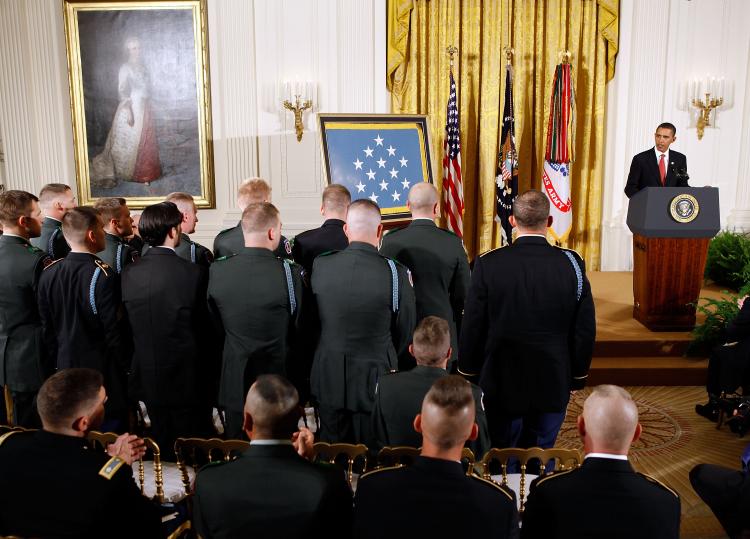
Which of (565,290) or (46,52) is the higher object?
(46,52)

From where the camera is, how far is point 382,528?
1.83 meters

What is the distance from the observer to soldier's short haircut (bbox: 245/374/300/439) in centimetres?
195

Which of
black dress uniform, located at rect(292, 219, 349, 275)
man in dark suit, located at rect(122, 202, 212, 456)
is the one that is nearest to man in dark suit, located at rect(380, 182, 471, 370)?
black dress uniform, located at rect(292, 219, 349, 275)

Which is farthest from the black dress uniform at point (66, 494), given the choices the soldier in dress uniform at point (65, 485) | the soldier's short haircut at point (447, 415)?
the soldier's short haircut at point (447, 415)

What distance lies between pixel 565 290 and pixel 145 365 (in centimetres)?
212

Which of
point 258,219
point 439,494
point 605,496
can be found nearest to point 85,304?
point 258,219

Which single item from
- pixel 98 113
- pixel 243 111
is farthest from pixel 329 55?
pixel 98 113

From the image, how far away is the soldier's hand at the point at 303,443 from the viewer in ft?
7.36

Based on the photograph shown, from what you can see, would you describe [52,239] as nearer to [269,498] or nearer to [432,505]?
[269,498]

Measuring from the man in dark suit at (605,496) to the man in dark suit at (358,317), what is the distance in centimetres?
136

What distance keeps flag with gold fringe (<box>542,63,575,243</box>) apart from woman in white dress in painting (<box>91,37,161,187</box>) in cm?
445

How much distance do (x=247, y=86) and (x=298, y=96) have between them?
0.63 meters

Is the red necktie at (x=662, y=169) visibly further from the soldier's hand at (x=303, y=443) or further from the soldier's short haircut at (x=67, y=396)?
the soldier's short haircut at (x=67, y=396)

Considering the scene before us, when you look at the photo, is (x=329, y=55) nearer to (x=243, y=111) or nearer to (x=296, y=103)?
(x=296, y=103)
